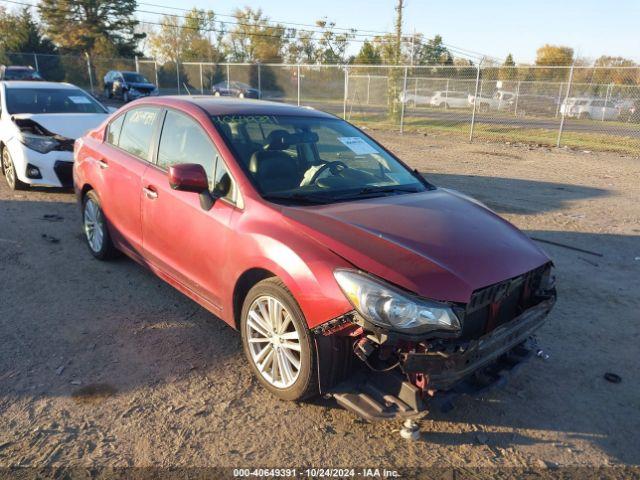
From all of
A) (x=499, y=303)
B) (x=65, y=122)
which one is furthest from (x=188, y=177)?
(x=65, y=122)

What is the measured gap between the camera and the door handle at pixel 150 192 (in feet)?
12.9

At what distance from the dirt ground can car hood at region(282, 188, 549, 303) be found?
2.89 ft

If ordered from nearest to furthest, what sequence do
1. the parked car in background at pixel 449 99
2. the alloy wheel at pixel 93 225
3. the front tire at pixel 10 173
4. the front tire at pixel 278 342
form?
1. the front tire at pixel 278 342
2. the alloy wheel at pixel 93 225
3. the front tire at pixel 10 173
4. the parked car in background at pixel 449 99

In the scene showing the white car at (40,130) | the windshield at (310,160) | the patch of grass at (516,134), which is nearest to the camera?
the windshield at (310,160)

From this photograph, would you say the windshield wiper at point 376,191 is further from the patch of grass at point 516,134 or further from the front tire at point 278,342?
the patch of grass at point 516,134

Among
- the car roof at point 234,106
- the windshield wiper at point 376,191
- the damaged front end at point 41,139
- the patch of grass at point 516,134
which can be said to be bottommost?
the patch of grass at point 516,134

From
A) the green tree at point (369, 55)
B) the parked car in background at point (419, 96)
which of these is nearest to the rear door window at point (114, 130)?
the parked car in background at point (419, 96)

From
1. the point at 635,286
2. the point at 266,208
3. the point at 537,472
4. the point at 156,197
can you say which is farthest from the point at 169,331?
the point at 635,286

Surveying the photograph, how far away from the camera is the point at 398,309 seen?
2477 millimetres

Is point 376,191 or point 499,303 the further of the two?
point 376,191

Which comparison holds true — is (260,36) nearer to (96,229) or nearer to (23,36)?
(23,36)

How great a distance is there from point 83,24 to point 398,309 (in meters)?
55.0

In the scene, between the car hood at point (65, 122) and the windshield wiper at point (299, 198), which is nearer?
the windshield wiper at point (299, 198)

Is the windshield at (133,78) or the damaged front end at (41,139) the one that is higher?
the windshield at (133,78)
